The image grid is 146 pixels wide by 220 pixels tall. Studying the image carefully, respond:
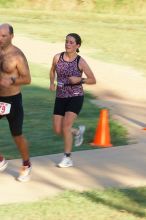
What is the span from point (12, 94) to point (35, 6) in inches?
1595

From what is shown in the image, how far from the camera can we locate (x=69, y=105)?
363 inches

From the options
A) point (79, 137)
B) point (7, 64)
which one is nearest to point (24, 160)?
point (7, 64)

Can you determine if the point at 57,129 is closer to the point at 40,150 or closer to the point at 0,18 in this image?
the point at 40,150

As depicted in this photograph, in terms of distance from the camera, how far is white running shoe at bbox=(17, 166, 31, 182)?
8445 millimetres

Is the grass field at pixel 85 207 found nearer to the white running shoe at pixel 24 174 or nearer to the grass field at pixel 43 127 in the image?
the white running shoe at pixel 24 174

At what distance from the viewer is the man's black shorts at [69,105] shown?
920cm

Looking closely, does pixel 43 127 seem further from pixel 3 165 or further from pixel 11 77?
pixel 11 77

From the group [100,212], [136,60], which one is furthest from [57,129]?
[136,60]

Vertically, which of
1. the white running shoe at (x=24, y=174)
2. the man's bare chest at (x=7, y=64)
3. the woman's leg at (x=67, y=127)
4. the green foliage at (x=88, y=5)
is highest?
the green foliage at (x=88, y=5)

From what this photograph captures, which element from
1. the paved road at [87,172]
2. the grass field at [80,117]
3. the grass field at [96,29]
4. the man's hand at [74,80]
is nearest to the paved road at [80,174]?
the paved road at [87,172]

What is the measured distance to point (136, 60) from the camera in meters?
24.6

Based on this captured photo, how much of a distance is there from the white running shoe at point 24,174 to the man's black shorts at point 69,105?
3.65 feet

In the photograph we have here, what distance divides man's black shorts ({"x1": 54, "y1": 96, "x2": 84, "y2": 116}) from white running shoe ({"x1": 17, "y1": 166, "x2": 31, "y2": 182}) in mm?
1112

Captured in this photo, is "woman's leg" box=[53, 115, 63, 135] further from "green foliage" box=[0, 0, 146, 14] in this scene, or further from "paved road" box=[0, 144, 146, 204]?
"green foliage" box=[0, 0, 146, 14]
